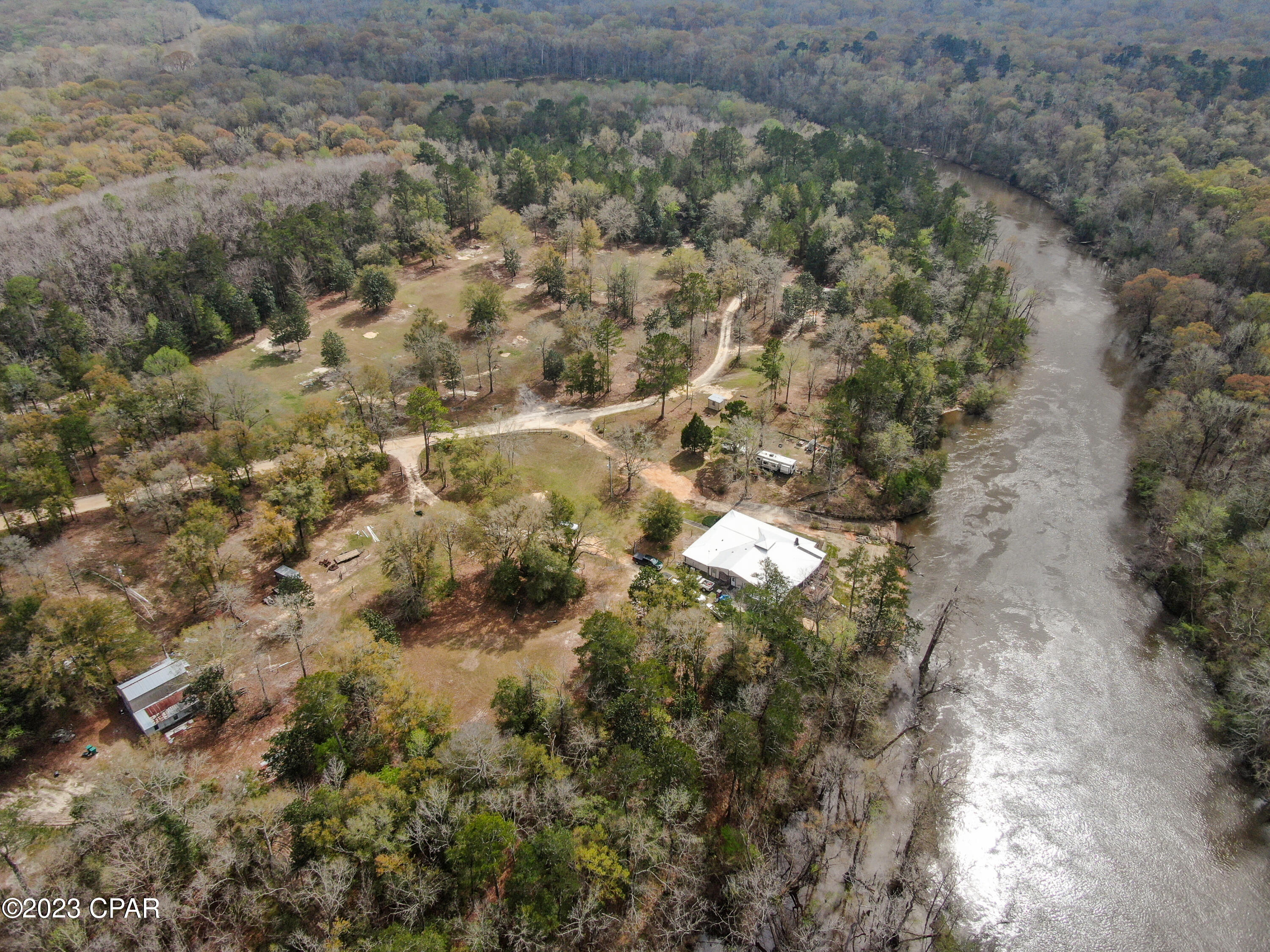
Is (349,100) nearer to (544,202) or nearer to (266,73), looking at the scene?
(266,73)

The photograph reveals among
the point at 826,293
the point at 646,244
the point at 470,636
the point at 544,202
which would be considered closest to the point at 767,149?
the point at 646,244

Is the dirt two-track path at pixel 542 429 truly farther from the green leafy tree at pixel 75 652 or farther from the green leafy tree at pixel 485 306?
the green leafy tree at pixel 75 652

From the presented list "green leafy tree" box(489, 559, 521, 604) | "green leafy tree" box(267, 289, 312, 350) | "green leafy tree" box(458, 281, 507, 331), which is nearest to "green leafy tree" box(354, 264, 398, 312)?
"green leafy tree" box(267, 289, 312, 350)

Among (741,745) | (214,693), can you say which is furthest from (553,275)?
(741,745)

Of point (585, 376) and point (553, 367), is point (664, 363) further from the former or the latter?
point (553, 367)

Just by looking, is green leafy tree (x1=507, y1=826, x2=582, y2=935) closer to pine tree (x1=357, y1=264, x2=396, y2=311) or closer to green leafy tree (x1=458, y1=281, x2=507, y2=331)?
green leafy tree (x1=458, y1=281, x2=507, y2=331)

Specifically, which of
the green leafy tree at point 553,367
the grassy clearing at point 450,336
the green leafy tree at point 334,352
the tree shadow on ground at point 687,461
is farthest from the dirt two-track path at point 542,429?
the green leafy tree at point 334,352

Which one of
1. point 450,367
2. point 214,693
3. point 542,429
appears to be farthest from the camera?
point 450,367

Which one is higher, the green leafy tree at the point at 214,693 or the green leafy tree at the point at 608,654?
the green leafy tree at the point at 608,654
